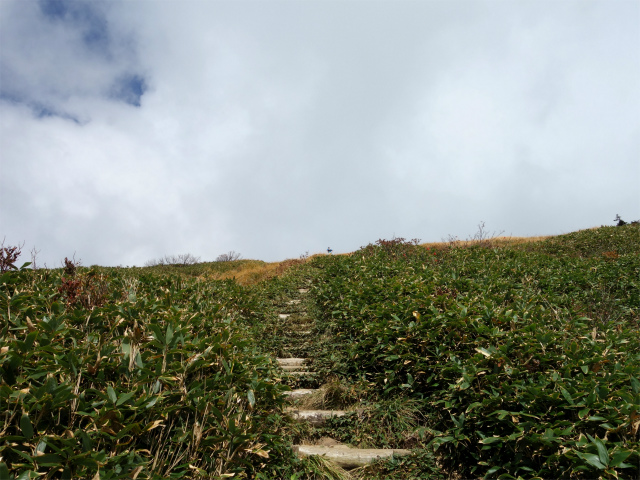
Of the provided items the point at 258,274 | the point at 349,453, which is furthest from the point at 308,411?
the point at 258,274

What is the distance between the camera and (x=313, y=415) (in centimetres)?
454

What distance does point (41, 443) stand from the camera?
2.39 metres

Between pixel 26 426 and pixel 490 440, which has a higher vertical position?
pixel 26 426

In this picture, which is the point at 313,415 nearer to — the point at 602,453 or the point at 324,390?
the point at 324,390

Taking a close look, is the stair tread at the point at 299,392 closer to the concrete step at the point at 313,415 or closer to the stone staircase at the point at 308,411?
the stone staircase at the point at 308,411

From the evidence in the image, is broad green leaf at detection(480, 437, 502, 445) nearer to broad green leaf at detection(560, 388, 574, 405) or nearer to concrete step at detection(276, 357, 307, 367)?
broad green leaf at detection(560, 388, 574, 405)

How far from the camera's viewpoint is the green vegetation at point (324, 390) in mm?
2684

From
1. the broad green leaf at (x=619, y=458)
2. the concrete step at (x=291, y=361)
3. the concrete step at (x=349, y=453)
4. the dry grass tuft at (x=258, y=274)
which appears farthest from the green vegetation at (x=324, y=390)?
the dry grass tuft at (x=258, y=274)

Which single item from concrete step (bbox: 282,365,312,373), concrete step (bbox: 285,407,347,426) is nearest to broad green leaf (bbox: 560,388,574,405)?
concrete step (bbox: 285,407,347,426)

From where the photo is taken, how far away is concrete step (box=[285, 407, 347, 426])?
4.46 m

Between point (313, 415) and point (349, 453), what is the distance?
0.82m

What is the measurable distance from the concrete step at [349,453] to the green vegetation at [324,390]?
115 millimetres

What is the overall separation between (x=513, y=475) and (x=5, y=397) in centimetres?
413

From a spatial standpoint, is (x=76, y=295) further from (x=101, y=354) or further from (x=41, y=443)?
(x=41, y=443)
